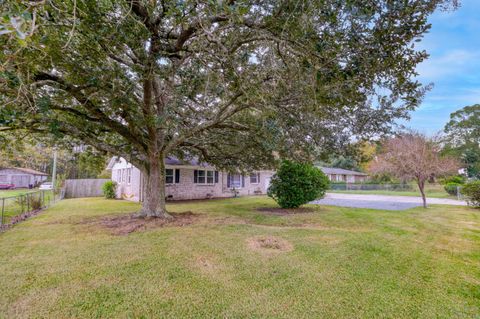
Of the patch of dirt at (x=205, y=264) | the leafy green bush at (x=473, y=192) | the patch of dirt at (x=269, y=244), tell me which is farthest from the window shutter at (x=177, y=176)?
the leafy green bush at (x=473, y=192)

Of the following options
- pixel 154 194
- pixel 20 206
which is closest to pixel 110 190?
pixel 20 206

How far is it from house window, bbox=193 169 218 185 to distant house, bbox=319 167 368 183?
2335cm

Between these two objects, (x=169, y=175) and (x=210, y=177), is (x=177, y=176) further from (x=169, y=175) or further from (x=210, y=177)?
(x=210, y=177)

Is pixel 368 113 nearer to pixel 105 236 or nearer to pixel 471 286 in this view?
Answer: pixel 471 286

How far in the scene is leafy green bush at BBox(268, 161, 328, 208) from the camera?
11184mm

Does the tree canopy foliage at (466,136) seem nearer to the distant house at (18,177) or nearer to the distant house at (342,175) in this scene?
the distant house at (342,175)

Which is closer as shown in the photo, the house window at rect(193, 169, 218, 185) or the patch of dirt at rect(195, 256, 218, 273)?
the patch of dirt at rect(195, 256, 218, 273)

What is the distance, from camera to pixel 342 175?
40.9m

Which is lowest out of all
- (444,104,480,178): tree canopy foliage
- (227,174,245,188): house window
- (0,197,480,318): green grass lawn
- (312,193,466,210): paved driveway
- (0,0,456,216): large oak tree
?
(312,193,466,210): paved driveway

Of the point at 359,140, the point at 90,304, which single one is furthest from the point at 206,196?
the point at 90,304

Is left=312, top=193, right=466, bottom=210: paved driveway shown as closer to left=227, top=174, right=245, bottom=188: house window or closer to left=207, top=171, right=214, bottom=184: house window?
left=227, top=174, right=245, bottom=188: house window

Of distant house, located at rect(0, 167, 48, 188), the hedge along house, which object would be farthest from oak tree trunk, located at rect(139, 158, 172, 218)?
distant house, located at rect(0, 167, 48, 188)

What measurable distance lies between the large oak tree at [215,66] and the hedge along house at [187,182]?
6.94 m

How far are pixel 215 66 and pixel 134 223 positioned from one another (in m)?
5.97
